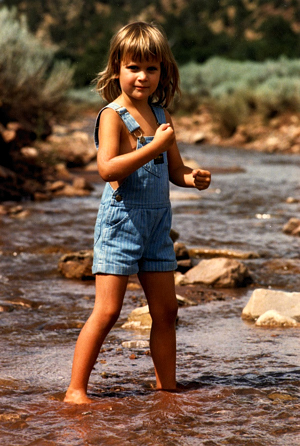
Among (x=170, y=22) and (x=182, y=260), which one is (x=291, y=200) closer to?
(x=182, y=260)

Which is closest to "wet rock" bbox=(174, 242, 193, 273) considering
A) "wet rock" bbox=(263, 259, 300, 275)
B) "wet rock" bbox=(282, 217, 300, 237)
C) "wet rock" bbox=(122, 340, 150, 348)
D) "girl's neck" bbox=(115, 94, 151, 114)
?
"wet rock" bbox=(263, 259, 300, 275)

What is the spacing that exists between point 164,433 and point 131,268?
0.67m

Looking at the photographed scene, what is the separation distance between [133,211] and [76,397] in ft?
2.52

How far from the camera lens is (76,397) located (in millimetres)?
2793

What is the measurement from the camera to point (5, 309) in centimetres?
420

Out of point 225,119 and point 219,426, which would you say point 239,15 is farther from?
point 219,426

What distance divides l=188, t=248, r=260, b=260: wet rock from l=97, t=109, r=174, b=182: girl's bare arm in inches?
126

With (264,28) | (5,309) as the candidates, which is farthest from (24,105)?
(264,28)

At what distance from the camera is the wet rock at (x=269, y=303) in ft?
13.3

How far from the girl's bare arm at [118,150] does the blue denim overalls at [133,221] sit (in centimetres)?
6

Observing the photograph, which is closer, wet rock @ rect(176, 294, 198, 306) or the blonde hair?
the blonde hair

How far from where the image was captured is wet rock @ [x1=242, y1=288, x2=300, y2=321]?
4055 millimetres

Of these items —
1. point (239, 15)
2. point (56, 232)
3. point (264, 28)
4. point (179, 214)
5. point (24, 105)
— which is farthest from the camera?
point (239, 15)

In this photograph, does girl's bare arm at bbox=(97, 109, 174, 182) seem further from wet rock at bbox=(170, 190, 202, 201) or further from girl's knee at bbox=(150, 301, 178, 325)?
wet rock at bbox=(170, 190, 202, 201)
